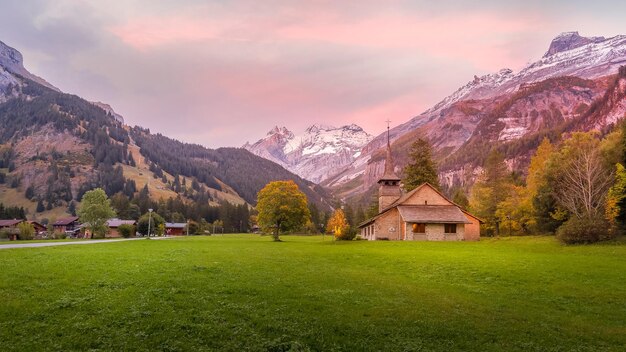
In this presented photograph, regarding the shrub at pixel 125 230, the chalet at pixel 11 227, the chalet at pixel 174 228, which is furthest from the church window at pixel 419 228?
the chalet at pixel 174 228

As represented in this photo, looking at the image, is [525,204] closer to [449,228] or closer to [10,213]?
[449,228]

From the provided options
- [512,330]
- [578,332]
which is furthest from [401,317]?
[578,332]

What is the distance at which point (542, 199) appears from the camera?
57844 mm

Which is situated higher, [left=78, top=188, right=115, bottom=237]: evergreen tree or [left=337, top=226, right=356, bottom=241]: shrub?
[left=78, top=188, right=115, bottom=237]: evergreen tree

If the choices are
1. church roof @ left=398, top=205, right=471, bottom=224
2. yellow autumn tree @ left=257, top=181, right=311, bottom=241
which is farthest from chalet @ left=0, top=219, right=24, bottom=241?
church roof @ left=398, top=205, right=471, bottom=224

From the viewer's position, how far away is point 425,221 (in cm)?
6253

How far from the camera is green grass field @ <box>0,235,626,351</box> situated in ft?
38.1

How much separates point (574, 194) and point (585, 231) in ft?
39.2

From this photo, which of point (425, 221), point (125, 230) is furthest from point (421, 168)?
point (125, 230)

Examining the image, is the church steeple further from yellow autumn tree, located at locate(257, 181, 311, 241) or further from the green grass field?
the green grass field

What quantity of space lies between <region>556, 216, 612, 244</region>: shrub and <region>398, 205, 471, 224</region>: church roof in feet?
68.8

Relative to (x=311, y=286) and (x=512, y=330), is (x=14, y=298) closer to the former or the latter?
(x=311, y=286)

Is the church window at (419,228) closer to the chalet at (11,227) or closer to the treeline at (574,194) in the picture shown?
the treeline at (574,194)

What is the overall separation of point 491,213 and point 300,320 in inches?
2836
